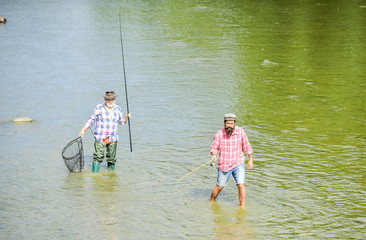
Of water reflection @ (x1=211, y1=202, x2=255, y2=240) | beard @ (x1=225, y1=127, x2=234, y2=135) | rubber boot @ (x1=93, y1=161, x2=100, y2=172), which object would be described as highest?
beard @ (x1=225, y1=127, x2=234, y2=135)

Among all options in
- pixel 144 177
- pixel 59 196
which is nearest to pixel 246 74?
pixel 144 177

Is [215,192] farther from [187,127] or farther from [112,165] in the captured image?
[187,127]

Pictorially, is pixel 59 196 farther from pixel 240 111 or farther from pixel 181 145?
pixel 240 111

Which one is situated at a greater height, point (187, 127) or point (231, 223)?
point (187, 127)

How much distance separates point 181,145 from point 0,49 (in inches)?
591

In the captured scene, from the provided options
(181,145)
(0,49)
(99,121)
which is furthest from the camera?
(0,49)

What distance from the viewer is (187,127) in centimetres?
1414

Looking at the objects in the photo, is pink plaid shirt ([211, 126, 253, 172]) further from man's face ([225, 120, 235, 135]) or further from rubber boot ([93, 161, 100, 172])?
rubber boot ([93, 161, 100, 172])

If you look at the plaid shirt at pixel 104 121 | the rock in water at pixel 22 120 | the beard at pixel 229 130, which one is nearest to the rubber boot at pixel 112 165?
the plaid shirt at pixel 104 121

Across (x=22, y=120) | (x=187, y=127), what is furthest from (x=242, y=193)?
(x=22, y=120)

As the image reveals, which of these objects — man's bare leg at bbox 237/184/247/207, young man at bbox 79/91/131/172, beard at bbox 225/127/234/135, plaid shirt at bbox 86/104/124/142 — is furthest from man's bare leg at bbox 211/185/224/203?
plaid shirt at bbox 86/104/124/142

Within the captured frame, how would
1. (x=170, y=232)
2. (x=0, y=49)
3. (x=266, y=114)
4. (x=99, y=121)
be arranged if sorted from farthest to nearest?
(x=0, y=49) → (x=266, y=114) → (x=99, y=121) → (x=170, y=232)

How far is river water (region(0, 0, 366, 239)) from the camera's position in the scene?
30.2 ft

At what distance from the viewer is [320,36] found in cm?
2709
